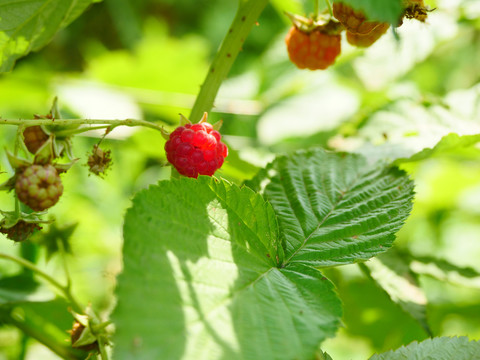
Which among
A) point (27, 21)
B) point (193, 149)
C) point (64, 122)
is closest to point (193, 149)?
point (193, 149)

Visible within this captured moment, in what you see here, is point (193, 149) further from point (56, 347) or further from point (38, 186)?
point (56, 347)

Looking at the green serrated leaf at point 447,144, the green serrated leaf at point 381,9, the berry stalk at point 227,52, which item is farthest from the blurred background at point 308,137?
the green serrated leaf at point 381,9

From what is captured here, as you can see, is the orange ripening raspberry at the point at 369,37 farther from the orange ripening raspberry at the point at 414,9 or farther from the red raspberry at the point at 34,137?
the red raspberry at the point at 34,137

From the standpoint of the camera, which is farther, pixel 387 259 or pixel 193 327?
pixel 387 259

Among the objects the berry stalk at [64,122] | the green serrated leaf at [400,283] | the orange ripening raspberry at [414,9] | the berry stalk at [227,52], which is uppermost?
the orange ripening raspberry at [414,9]

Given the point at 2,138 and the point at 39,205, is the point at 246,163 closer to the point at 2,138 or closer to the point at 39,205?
the point at 39,205

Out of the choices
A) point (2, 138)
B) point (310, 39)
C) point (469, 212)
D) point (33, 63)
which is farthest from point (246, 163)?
point (33, 63)
